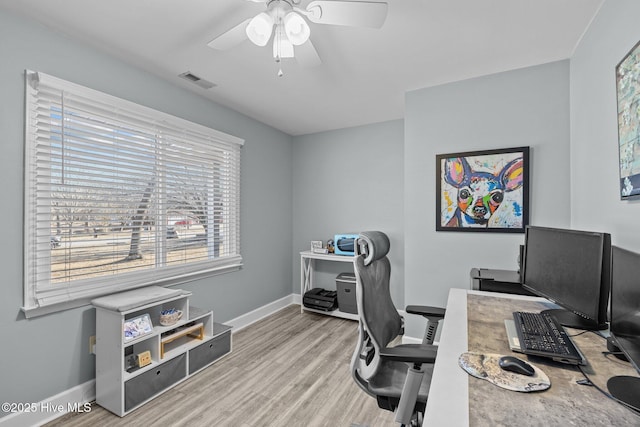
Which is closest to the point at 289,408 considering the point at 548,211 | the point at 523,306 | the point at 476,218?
the point at 523,306

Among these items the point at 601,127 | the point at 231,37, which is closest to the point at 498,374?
the point at 601,127

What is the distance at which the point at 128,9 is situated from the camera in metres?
1.70

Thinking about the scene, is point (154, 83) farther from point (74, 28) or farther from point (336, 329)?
point (336, 329)

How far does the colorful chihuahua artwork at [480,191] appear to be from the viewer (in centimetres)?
238

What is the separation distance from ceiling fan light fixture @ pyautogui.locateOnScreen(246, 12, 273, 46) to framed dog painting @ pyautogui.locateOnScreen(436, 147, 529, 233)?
6.12ft

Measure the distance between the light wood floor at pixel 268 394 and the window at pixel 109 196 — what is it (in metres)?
0.87

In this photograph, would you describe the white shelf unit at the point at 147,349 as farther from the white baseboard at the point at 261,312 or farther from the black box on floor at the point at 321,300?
the black box on floor at the point at 321,300

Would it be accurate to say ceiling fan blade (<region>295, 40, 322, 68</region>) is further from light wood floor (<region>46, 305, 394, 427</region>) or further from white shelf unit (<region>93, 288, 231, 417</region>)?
light wood floor (<region>46, 305, 394, 427</region>)

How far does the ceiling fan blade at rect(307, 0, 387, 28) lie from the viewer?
4.39ft

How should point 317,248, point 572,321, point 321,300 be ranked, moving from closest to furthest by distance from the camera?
point 572,321
point 321,300
point 317,248

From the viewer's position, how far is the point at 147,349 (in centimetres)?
216

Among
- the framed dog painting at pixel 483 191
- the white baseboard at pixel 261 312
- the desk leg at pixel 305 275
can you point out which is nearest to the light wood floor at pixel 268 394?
the white baseboard at pixel 261 312

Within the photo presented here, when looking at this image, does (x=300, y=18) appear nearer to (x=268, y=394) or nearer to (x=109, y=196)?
(x=109, y=196)

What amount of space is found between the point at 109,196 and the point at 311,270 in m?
2.64
